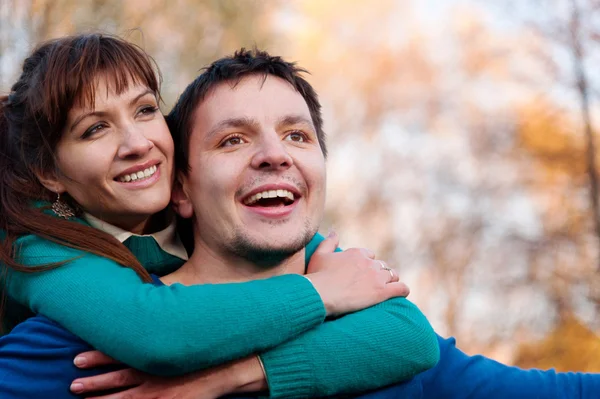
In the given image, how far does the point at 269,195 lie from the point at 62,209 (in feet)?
2.24

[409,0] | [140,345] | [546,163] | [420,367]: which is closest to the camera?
[140,345]

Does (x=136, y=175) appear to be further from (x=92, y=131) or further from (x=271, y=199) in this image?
(x=271, y=199)

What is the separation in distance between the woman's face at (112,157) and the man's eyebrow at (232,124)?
0.64 ft

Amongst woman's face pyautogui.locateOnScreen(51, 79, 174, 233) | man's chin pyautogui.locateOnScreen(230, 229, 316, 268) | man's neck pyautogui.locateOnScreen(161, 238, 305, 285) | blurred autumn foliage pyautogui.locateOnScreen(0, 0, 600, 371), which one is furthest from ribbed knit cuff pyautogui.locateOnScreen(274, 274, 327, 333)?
blurred autumn foliage pyautogui.locateOnScreen(0, 0, 600, 371)

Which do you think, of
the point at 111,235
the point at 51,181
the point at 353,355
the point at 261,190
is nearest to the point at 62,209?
the point at 51,181

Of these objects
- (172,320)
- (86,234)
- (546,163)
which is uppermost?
(546,163)

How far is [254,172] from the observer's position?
A: 8.11ft

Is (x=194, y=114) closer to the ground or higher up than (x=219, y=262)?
higher up

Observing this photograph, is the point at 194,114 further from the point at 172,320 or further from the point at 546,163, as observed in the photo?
the point at 546,163

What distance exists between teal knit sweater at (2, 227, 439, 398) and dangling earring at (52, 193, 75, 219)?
0.18 metres

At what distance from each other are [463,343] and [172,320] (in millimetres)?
14631

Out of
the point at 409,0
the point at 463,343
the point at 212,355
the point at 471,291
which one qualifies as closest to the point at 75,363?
the point at 212,355

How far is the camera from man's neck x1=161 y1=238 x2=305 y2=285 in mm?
2572

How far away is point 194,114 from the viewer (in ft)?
8.81
